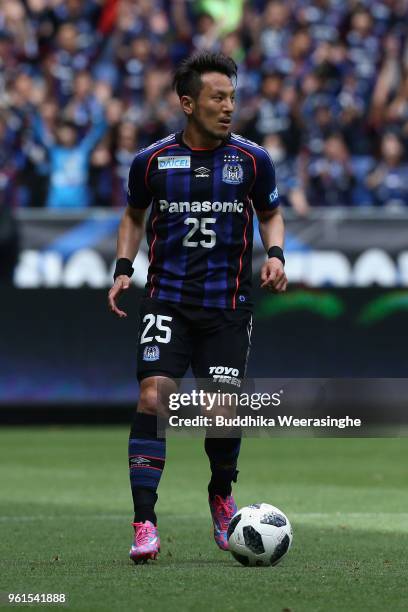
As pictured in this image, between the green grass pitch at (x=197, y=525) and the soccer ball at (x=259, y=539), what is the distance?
9cm

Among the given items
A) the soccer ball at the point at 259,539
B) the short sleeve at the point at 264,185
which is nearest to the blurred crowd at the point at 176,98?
the short sleeve at the point at 264,185

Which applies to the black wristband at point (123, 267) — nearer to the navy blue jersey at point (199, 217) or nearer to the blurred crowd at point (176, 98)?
the navy blue jersey at point (199, 217)

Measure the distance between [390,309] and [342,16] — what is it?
19.8ft

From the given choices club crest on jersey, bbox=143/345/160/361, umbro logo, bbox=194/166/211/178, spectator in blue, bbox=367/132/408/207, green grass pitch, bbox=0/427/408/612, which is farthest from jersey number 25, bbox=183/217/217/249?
Answer: spectator in blue, bbox=367/132/408/207

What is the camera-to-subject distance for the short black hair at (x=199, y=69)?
7.02 metres

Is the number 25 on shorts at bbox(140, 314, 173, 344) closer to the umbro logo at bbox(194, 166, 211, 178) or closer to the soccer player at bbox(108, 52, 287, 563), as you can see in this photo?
the soccer player at bbox(108, 52, 287, 563)

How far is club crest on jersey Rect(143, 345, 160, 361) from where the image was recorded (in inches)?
272

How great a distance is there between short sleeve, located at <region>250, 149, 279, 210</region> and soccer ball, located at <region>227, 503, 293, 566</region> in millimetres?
1500

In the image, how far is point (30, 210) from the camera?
16.2 m

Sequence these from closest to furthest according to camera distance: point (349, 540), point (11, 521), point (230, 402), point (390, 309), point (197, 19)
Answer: point (230, 402), point (349, 540), point (11, 521), point (390, 309), point (197, 19)

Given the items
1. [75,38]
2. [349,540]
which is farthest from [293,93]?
[349,540]

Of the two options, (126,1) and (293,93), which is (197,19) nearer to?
(126,1)

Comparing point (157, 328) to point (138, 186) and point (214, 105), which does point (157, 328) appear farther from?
point (214, 105)

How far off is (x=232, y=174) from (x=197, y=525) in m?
2.51
